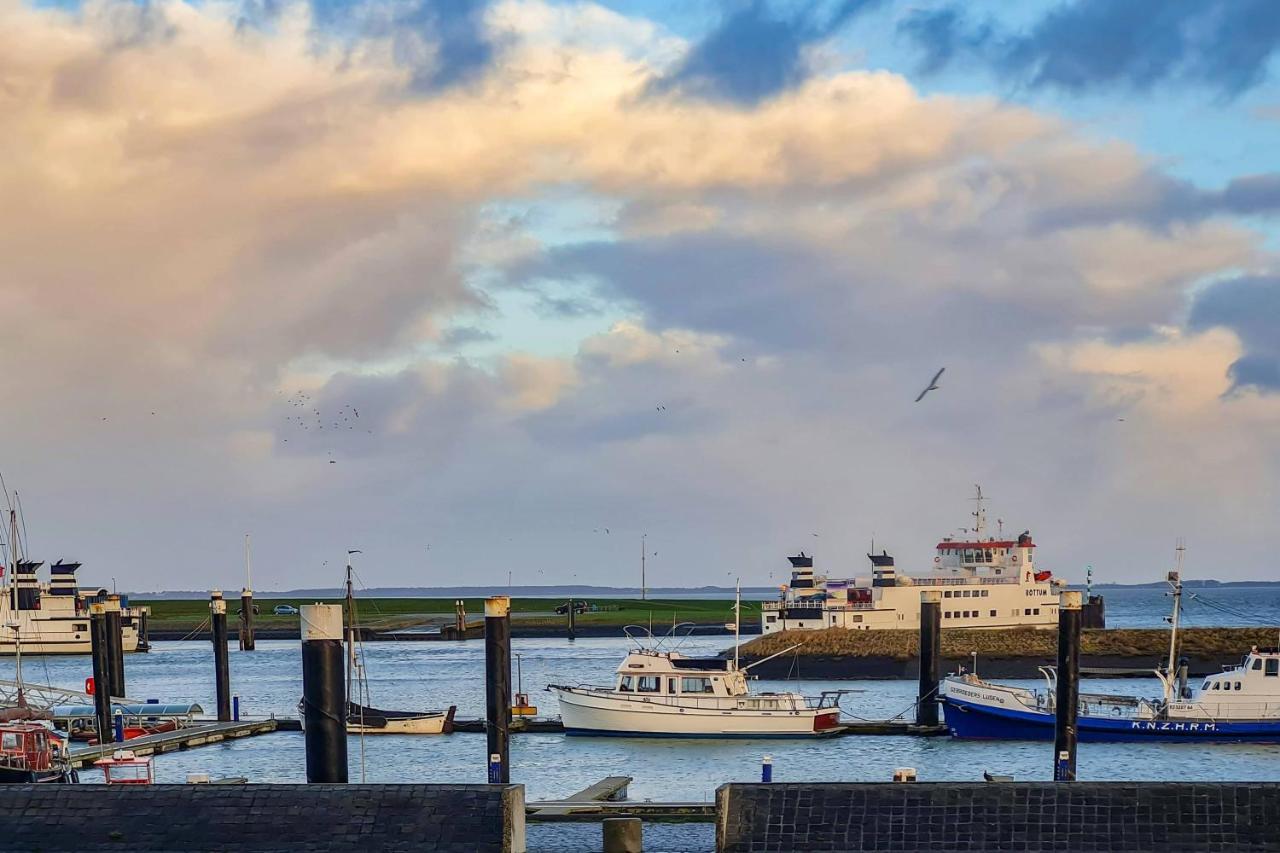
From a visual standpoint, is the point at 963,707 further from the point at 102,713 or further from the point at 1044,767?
the point at 102,713

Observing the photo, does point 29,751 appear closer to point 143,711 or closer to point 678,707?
point 678,707

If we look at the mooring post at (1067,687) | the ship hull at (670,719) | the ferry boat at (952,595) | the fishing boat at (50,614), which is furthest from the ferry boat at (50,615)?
the mooring post at (1067,687)

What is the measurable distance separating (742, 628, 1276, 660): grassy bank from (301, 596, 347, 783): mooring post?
70838 millimetres

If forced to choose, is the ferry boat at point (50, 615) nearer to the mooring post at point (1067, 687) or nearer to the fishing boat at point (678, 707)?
the fishing boat at point (678, 707)

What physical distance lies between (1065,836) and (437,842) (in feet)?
24.3

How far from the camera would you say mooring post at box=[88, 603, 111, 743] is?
175 feet

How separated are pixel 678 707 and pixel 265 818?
3776cm

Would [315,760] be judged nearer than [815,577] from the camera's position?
Yes

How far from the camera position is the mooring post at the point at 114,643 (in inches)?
2447

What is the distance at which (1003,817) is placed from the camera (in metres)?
18.7

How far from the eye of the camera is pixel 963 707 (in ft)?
178

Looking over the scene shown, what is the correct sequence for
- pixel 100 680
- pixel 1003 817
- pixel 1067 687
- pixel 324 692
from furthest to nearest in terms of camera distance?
pixel 100 680 → pixel 1067 687 → pixel 324 692 → pixel 1003 817

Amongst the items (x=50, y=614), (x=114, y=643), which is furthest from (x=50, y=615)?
(x=114, y=643)

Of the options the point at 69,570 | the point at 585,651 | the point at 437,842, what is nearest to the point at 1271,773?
the point at 437,842
